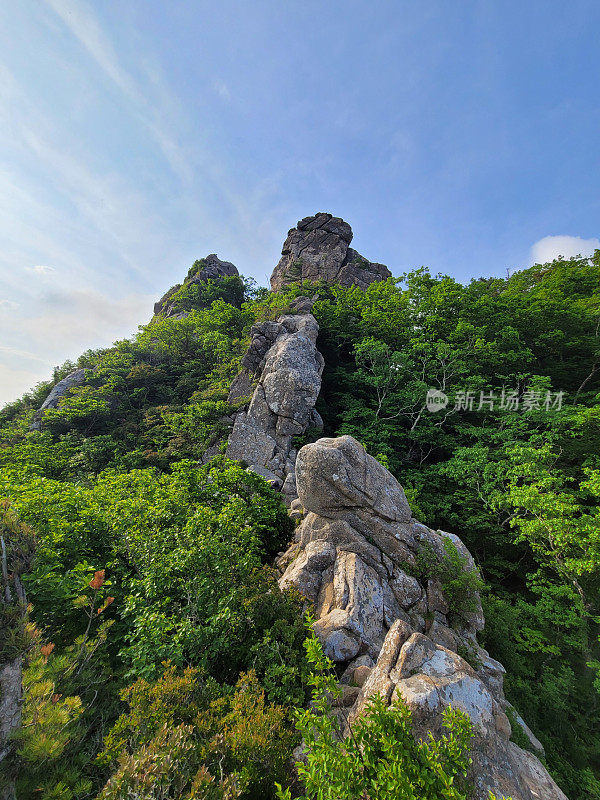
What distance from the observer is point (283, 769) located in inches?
137

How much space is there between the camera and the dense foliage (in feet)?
12.0

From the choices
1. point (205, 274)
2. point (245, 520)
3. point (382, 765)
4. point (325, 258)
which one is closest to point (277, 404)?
point (245, 520)

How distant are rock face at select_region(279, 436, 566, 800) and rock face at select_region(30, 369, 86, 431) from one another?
22.7 metres

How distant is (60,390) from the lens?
2417cm

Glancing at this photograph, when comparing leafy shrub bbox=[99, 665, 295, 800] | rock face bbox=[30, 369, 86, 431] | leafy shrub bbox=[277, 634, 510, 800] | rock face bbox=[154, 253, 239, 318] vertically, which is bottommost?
leafy shrub bbox=[99, 665, 295, 800]

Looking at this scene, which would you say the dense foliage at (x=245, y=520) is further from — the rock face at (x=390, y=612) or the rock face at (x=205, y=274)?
→ the rock face at (x=205, y=274)

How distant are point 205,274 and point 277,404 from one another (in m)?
30.0

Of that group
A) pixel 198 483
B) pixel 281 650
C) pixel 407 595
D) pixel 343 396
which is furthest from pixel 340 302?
pixel 281 650

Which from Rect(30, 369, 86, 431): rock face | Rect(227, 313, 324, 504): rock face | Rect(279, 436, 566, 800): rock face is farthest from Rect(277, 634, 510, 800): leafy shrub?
Rect(30, 369, 86, 431): rock face

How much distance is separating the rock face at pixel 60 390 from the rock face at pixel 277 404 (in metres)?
14.9

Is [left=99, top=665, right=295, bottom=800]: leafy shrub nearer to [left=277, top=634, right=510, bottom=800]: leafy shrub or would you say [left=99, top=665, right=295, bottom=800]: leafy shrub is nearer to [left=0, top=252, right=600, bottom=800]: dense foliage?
[left=0, top=252, right=600, bottom=800]: dense foliage

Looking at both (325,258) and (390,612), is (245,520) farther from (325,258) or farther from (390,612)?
(325,258)

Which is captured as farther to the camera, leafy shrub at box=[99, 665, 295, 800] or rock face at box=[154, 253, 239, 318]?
rock face at box=[154, 253, 239, 318]

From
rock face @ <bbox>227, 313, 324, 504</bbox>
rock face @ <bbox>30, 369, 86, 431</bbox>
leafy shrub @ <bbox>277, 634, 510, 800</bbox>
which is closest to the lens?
leafy shrub @ <bbox>277, 634, 510, 800</bbox>
